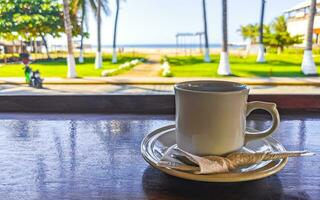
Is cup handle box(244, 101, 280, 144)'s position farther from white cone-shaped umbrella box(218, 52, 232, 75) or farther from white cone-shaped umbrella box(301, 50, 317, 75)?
white cone-shaped umbrella box(301, 50, 317, 75)

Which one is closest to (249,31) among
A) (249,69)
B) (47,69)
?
(249,69)

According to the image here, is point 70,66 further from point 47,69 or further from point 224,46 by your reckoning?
point 224,46

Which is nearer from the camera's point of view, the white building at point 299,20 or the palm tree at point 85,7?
the white building at point 299,20

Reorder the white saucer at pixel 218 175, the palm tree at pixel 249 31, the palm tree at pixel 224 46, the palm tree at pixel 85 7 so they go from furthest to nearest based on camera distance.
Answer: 1. the palm tree at pixel 249 31
2. the palm tree at pixel 85 7
3. the palm tree at pixel 224 46
4. the white saucer at pixel 218 175

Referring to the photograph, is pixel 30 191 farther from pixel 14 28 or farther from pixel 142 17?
pixel 14 28

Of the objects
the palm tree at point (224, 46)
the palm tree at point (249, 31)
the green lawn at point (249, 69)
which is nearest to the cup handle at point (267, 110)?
the green lawn at point (249, 69)

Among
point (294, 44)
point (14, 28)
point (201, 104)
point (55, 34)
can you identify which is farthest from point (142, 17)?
point (294, 44)

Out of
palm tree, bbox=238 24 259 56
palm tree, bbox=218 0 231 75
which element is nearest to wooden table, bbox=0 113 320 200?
palm tree, bbox=218 0 231 75

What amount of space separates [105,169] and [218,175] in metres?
0.10

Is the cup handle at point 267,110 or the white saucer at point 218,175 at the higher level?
the cup handle at point 267,110

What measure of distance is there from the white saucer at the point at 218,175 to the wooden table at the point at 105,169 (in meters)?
0.01

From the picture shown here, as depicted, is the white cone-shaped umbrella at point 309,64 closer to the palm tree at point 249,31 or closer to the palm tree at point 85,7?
the palm tree at point 85,7

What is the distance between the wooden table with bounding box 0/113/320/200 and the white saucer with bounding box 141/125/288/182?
0.04ft

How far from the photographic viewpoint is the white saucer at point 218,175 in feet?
0.79
